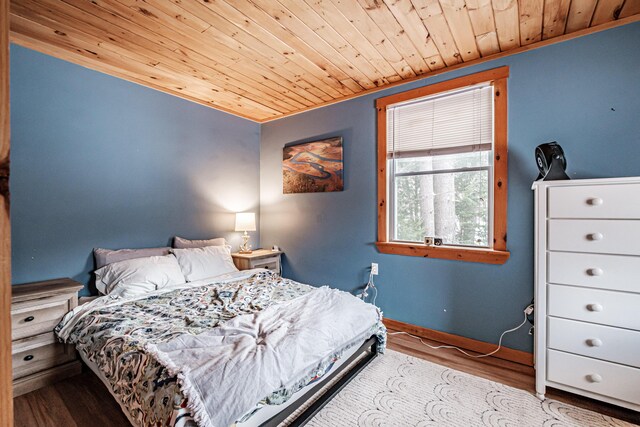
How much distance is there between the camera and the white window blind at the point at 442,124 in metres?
2.66

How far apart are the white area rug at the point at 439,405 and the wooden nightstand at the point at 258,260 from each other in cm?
185

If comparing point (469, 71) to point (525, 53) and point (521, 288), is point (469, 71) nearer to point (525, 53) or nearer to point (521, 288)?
point (525, 53)

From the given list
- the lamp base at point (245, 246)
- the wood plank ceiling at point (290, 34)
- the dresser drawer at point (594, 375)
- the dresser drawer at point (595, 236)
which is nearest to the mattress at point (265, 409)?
the dresser drawer at point (594, 375)

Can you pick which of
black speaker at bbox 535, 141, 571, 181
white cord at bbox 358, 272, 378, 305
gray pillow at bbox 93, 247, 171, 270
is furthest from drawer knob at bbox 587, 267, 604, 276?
gray pillow at bbox 93, 247, 171, 270

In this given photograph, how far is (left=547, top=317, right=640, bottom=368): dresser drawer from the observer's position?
5.72 feet

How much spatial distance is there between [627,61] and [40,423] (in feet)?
14.8

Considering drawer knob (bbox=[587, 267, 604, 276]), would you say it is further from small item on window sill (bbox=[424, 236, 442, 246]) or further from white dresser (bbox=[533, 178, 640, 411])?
small item on window sill (bbox=[424, 236, 442, 246])

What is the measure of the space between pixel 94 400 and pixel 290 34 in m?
2.91

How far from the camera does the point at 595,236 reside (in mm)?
1834

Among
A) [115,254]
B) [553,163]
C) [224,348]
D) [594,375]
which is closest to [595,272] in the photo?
[594,375]

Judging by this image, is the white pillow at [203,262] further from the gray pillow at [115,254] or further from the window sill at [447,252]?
the window sill at [447,252]

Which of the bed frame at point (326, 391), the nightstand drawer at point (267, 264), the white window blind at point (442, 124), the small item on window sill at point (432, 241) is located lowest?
the bed frame at point (326, 391)

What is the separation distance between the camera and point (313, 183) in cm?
372

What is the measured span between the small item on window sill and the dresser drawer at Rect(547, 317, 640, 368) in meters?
1.05
